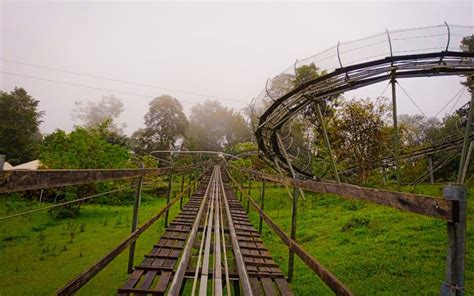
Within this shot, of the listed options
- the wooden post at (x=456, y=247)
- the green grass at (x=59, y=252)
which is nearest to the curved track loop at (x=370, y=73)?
the green grass at (x=59, y=252)

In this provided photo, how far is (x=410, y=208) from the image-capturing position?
4.37 ft

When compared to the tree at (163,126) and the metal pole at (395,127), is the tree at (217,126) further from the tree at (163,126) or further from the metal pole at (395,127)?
the metal pole at (395,127)

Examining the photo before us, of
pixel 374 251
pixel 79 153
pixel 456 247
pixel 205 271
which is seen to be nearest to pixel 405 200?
pixel 456 247

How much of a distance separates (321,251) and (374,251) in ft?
2.95

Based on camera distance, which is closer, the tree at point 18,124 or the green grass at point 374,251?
the green grass at point 374,251

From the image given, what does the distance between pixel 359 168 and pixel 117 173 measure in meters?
13.2

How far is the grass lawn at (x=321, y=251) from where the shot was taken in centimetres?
400

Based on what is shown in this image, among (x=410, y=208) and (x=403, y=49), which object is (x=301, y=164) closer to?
(x=403, y=49)

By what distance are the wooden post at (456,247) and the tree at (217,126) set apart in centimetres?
5869

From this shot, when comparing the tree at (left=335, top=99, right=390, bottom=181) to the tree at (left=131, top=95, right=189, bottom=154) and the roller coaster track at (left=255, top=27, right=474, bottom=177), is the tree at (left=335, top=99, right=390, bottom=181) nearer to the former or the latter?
the roller coaster track at (left=255, top=27, right=474, bottom=177)

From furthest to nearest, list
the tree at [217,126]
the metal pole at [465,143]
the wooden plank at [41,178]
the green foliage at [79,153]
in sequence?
the tree at [217,126], the green foliage at [79,153], the metal pole at [465,143], the wooden plank at [41,178]

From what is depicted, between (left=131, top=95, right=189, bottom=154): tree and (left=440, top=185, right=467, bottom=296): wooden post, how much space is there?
46617 mm

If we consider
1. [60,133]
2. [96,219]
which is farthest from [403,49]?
[60,133]

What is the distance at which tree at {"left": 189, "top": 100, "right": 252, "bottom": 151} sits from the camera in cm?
6147
